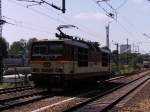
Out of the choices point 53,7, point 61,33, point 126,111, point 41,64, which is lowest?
point 126,111

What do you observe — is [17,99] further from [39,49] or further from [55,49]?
[39,49]

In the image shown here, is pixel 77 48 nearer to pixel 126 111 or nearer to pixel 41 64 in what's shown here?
pixel 41 64

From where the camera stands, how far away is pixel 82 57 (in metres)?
27.5

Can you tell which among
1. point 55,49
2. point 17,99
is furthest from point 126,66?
point 17,99

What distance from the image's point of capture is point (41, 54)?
24.7 m

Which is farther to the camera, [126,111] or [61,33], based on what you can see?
[61,33]

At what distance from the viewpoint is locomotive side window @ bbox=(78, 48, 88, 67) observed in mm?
26703

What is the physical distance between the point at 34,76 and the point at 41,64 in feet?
2.64

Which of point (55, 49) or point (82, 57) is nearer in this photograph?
point (55, 49)

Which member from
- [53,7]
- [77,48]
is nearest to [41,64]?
[77,48]

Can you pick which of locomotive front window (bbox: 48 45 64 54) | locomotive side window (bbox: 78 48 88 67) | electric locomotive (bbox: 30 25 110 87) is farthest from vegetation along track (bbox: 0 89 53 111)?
locomotive side window (bbox: 78 48 88 67)

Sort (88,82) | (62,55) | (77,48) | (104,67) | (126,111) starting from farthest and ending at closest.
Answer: (104,67), (88,82), (77,48), (62,55), (126,111)

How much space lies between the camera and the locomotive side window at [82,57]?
87.6 ft

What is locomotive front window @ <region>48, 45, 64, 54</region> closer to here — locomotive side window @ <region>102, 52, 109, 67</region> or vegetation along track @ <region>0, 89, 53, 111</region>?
vegetation along track @ <region>0, 89, 53, 111</region>
